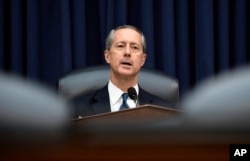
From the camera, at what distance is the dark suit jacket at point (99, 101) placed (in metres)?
1.88

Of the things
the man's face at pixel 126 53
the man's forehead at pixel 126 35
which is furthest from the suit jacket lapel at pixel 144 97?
the man's forehead at pixel 126 35

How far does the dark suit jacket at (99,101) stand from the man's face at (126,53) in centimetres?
12

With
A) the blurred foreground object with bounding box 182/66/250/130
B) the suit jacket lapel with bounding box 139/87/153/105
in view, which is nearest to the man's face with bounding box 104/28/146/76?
the suit jacket lapel with bounding box 139/87/153/105

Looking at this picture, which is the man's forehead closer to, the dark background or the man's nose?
the man's nose

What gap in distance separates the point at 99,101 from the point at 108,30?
1.97 feet

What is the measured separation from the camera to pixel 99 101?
1905 mm

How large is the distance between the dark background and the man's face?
1.14ft

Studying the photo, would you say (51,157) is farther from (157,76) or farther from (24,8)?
(24,8)

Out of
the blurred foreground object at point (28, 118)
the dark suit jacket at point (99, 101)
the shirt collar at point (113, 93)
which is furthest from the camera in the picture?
the shirt collar at point (113, 93)

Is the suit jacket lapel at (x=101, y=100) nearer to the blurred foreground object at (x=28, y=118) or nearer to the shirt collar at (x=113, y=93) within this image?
the shirt collar at (x=113, y=93)

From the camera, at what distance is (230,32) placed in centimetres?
253

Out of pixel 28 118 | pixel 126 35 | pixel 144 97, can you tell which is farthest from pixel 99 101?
pixel 28 118

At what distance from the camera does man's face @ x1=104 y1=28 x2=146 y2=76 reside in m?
2.02

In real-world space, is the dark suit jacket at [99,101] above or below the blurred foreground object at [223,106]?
above
